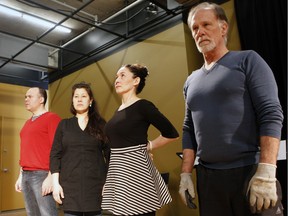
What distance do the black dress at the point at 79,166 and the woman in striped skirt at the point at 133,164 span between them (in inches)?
8.5

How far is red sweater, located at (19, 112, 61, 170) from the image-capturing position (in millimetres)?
2170

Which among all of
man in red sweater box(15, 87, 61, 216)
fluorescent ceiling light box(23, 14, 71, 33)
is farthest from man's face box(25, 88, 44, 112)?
fluorescent ceiling light box(23, 14, 71, 33)

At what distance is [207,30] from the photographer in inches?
46.1

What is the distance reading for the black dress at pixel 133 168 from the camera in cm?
139

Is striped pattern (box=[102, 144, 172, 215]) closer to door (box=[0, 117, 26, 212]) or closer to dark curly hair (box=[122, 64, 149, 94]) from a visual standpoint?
dark curly hair (box=[122, 64, 149, 94])

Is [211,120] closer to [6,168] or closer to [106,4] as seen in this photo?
[106,4]

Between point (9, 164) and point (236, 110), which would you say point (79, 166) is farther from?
point (9, 164)

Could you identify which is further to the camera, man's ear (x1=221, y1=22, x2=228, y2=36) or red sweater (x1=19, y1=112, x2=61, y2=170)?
red sweater (x1=19, y1=112, x2=61, y2=170)

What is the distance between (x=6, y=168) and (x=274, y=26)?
4897mm

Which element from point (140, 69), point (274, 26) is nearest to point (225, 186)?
point (140, 69)

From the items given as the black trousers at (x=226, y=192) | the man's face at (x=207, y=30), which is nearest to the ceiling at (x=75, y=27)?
the man's face at (x=207, y=30)

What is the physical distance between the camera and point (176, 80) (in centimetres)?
318

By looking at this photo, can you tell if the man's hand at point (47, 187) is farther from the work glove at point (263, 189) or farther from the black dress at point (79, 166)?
the work glove at point (263, 189)

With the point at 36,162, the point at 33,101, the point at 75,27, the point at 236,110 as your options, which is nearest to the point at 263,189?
the point at 236,110
